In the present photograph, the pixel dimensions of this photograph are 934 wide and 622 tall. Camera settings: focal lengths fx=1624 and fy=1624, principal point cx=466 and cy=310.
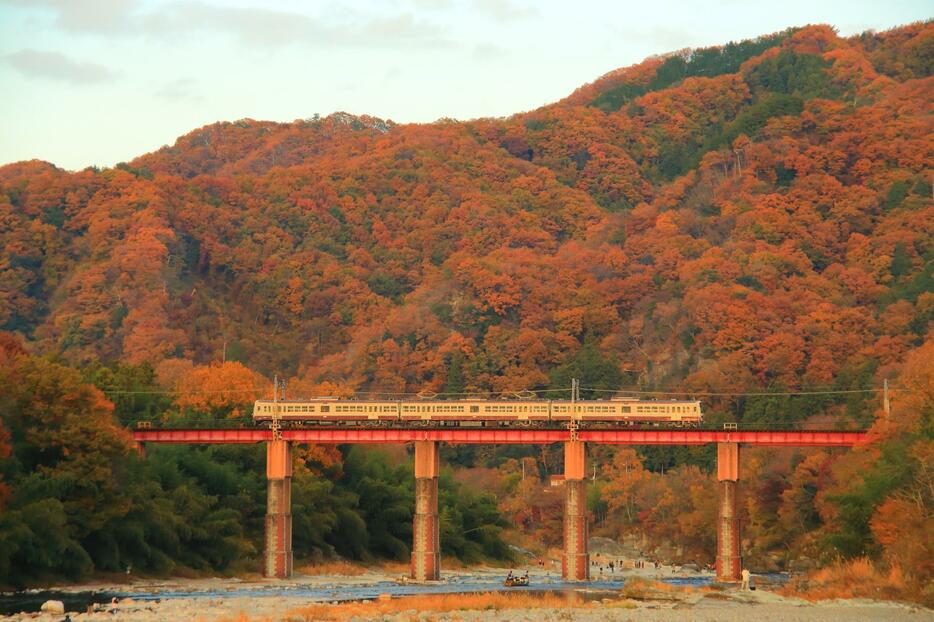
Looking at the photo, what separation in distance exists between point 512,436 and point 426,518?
7412mm

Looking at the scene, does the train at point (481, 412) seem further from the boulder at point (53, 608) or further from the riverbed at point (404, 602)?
the boulder at point (53, 608)

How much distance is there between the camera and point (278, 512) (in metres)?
101

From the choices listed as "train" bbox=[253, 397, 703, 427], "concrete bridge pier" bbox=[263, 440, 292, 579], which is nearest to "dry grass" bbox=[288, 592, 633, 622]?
"concrete bridge pier" bbox=[263, 440, 292, 579]

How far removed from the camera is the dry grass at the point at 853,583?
7325 cm

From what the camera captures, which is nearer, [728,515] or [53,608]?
[53,608]

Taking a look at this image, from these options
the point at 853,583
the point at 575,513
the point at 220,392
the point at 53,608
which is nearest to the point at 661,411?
the point at 575,513

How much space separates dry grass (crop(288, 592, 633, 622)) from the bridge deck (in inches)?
856

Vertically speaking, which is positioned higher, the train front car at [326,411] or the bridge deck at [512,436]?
the train front car at [326,411]

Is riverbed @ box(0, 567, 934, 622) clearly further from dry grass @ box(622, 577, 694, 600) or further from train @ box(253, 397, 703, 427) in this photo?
train @ box(253, 397, 703, 427)

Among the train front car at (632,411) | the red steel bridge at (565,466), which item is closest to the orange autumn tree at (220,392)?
the red steel bridge at (565,466)

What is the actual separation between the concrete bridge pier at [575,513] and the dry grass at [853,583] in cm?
1505

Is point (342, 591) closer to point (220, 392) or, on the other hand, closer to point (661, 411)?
point (661, 411)

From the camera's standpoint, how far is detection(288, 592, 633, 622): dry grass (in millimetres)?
66037

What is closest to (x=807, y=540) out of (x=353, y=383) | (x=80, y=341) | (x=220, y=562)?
(x=220, y=562)
